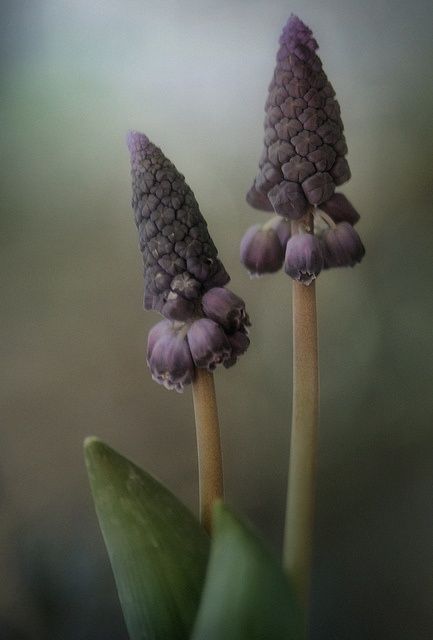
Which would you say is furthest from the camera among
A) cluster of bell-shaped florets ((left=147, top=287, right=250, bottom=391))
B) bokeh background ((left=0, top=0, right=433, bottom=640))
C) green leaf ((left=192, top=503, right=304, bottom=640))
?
bokeh background ((left=0, top=0, right=433, bottom=640))

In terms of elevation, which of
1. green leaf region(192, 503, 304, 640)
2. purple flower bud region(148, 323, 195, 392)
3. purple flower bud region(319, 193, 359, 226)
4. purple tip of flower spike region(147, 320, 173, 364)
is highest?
purple flower bud region(319, 193, 359, 226)

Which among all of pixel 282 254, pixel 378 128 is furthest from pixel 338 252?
pixel 378 128

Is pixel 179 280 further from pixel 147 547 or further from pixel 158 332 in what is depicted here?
pixel 147 547

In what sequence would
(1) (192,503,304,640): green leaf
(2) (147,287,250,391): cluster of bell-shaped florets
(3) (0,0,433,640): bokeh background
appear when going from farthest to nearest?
(3) (0,0,433,640): bokeh background < (2) (147,287,250,391): cluster of bell-shaped florets < (1) (192,503,304,640): green leaf

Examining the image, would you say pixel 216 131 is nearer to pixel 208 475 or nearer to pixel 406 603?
pixel 208 475

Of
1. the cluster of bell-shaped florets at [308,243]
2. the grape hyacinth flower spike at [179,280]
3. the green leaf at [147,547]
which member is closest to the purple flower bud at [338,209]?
the cluster of bell-shaped florets at [308,243]

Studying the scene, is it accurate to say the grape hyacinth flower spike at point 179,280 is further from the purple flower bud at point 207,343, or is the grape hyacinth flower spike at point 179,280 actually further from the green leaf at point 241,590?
the green leaf at point 241,590

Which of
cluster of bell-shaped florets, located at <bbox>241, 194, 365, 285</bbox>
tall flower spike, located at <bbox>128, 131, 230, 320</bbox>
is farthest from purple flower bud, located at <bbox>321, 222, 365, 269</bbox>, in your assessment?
tall flower spike, located at <bbox>128, 131, 230, 320</bbox>

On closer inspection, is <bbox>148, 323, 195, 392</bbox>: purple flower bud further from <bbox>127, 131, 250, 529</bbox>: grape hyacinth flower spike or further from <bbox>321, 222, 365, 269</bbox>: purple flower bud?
<bbox>321, 222, 365, 269</bbox>: purple flower bud
